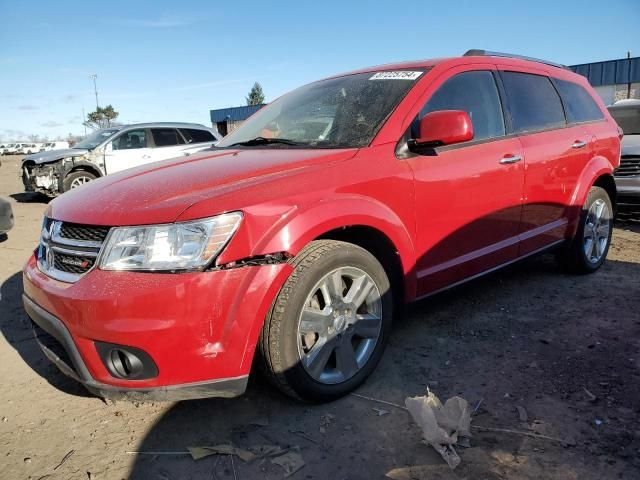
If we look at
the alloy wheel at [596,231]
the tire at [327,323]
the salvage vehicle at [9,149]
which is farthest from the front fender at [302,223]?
the salvage vehicle at [9,149]

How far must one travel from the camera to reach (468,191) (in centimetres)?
304

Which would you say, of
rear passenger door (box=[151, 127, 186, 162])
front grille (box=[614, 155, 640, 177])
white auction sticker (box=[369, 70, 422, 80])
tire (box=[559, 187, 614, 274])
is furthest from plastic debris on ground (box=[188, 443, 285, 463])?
rear passenger door (box=[151, 127, 186, 162])

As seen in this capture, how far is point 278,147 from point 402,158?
0.77m

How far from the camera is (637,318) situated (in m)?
3.45

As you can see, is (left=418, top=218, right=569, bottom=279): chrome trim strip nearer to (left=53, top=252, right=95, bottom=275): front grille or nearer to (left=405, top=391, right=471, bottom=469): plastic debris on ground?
(left=405, top=391, right=471, bottom=469): plastic debris on ground

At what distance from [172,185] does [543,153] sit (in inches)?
106

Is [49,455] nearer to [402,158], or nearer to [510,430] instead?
[510,430]

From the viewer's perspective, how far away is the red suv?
2020mm

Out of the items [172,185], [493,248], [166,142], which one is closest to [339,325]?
[172,185]

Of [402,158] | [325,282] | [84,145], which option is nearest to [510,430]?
[325,282]

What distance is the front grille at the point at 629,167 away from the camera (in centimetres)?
697

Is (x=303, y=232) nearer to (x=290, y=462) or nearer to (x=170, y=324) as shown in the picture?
(x=170, y=324)

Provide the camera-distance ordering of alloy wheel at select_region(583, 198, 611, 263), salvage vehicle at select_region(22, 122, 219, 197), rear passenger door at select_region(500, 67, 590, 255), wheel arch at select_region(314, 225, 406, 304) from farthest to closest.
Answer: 1. salvage vehicle at select_region(22, 122, 219, 197)
2. alloy wheel at select_region(583, 198, 611, 263)
3. rear passenger door at select_region(500, 67, 590, 255)
4. wheel arch at select_region(314, 225, 406, 304)

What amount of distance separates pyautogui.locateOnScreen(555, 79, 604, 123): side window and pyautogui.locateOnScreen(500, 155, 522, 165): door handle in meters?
1.10
